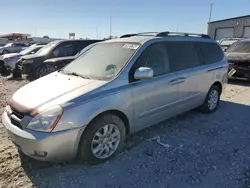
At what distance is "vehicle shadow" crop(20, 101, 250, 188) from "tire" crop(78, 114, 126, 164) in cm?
12

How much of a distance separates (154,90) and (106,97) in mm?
1000

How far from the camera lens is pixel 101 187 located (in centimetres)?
300

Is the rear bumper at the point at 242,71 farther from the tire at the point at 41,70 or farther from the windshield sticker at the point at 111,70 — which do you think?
the tire at the point at 41,70

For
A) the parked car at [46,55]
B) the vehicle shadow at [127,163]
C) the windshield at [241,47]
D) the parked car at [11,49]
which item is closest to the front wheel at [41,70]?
the parked car at [46,55]

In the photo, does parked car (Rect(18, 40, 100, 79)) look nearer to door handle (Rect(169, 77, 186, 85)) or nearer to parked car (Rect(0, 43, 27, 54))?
door handle (Rect(169, 77, 186, 85))

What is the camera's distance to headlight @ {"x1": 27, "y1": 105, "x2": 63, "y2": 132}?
2.94 meters

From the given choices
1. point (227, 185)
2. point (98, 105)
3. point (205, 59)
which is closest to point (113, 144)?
point (98, 105)

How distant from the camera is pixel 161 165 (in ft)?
11.5

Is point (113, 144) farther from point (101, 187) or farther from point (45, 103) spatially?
point (45, 103)

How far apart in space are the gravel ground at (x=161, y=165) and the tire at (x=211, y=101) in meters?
0.76

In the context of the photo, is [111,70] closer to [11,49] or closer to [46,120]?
[46,120]

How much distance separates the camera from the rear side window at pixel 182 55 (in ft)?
14.9

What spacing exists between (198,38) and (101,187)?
390 centimetres

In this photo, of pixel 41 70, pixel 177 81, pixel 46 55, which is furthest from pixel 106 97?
pixel 46 55
